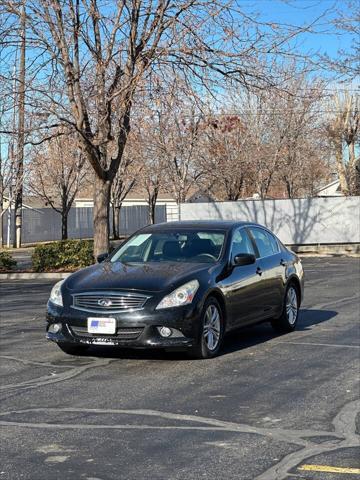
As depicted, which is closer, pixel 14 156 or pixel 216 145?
pixel 14 156

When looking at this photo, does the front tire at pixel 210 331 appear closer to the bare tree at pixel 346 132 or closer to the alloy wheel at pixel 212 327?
the alloy wheel at pixel 212 327

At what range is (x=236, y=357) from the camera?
28.5ft

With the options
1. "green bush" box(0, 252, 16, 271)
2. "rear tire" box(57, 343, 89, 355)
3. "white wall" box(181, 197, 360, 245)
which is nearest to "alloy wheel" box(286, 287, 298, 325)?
"rear tire" box(57, 343, 89, 355)

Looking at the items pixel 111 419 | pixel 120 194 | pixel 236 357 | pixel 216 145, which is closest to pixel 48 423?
pixel 111 419

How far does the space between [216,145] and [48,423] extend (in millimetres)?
29492

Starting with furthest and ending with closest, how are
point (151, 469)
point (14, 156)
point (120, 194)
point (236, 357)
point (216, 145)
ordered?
point (120, 194) < point (216, 145) < point (14, 156) < point (236, 357) < point (151, 469)

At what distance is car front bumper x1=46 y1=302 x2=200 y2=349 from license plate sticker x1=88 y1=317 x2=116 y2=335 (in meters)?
0.04

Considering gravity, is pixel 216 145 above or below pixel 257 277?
above

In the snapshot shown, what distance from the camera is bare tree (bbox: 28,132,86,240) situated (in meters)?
36.7

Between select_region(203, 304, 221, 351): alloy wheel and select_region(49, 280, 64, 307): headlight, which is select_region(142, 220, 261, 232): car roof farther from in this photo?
select_region(49, 280, 64, 307): headlight

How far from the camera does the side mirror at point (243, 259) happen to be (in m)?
9.18

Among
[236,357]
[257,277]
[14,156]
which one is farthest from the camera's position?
[14,156]

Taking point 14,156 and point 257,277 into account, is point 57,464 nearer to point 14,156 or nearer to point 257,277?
point 257,277

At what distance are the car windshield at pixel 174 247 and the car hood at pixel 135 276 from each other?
30 centimetres
